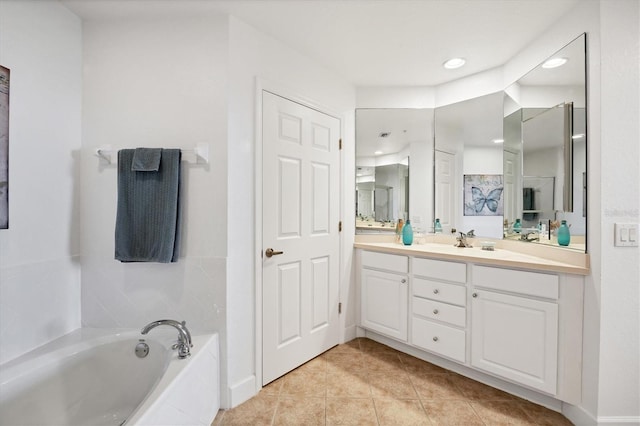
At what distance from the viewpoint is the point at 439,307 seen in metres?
2.07

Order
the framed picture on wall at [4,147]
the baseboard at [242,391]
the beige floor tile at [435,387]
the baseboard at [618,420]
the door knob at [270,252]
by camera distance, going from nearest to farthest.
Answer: the framed picture on wall at [4,147] < the baseboard at [618,420] < the baseboard at [242,391] < the beige floor tile at [435,387] < the door knob at [270,252]

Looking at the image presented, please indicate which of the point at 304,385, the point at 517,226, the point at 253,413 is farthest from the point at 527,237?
the point at 253,413

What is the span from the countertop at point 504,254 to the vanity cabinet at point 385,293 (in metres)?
0.10

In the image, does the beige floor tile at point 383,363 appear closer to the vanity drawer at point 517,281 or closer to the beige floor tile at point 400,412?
the beige floor tile at point 400,412

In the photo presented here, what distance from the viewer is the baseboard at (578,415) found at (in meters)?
1.50

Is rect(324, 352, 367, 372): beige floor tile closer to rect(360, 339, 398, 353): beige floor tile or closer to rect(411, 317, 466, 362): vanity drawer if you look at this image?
rect(360, 339, 398, 353): beige floor tile

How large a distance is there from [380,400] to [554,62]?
2.37 m

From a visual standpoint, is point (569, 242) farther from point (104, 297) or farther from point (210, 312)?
point (104, 297)

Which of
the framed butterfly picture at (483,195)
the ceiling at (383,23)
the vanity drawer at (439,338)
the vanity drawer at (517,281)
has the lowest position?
the vanity drawer at (439,338)

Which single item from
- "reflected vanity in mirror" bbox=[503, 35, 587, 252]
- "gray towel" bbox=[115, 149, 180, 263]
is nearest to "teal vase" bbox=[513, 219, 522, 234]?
"reflected vanity in mirror" bbox=[503, 35, 587, 252]

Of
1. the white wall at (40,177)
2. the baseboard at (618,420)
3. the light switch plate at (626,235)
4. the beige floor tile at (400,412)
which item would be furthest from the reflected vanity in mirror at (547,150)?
the white wall at (40,177)

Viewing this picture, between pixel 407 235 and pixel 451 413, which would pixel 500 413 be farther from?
pixel 407 235

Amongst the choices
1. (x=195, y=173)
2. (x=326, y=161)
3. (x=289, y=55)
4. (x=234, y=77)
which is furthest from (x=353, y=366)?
(x=289, y=55)

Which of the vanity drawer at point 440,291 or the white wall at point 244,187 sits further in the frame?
the vanity drawer at point 440,291
